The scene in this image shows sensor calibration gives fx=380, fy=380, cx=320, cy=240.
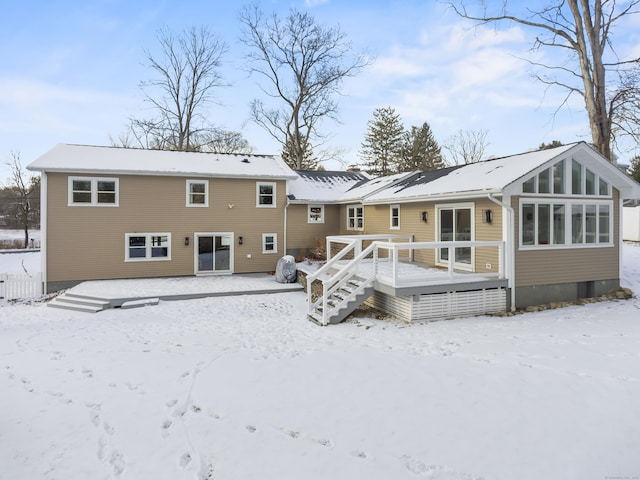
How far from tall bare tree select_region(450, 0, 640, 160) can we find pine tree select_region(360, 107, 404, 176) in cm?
2406

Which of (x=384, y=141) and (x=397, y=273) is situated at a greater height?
(x=384, y=141)

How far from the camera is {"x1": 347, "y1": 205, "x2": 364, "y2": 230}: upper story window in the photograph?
17109mm

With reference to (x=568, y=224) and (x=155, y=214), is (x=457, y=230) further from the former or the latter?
(x=155, y=214)

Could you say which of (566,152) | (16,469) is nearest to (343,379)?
(16,469)

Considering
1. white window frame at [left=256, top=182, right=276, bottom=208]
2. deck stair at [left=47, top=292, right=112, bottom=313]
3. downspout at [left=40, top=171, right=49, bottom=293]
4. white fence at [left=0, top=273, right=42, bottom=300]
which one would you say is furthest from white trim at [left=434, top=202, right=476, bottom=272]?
white fence at [left=0, top=273, right=42, bottom=300]

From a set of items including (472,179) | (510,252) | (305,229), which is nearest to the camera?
(510,252)

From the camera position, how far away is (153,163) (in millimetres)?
15797

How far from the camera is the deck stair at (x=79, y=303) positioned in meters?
11.4

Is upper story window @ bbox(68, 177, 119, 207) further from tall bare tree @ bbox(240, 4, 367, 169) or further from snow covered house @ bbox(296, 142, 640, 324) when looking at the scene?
tall bare tree @ bbox(240, 4, 367, 169)

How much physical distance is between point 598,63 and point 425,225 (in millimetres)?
9478

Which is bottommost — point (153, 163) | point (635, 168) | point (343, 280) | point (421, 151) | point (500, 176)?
point (343, 280)

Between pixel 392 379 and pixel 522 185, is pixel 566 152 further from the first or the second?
pixel 392 379

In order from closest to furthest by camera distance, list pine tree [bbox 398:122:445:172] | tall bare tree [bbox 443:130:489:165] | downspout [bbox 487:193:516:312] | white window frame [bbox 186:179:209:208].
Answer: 1. downspout [bbox 487:193:516:312]
2. white window frame [bbox 186:179:209:208]
3. tall bare tree [bbox 443:130:489:165]
4. pine tree [bbox 398:122:445:172]

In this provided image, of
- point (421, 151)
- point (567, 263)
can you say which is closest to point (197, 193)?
point (567, 263)
